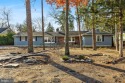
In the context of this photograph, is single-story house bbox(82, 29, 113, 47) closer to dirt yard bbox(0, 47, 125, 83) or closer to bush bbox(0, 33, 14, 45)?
bush bbox(0, 33, 14, 45)

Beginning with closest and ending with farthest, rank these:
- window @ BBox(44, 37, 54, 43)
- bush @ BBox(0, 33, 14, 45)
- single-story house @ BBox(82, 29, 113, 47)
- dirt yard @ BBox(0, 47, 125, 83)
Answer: dirt yard @ BBox(0, 47, 125, 83) < single-story house @ BBox(82, 29, 113, 47) < window @ BBox(44, 37, 54, 43) < bush @ BBox(0, 33, 14, 45)

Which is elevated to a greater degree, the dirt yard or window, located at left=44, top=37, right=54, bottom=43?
window, located at left=44, top=37, right=54, bottom=43

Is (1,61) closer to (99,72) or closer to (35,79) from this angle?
(35,79)

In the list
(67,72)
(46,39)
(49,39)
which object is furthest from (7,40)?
(67,72)

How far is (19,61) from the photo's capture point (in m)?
16.3

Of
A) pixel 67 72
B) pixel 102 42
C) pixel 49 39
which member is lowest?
pixel 67 72

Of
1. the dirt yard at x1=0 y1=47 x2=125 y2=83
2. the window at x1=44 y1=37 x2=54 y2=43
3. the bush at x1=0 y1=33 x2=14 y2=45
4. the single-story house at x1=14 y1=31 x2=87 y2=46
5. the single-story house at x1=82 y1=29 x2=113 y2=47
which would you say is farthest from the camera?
the bush at x1=0 y1=33 x2=14 y2=45

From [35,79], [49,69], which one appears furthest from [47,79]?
[49,69]

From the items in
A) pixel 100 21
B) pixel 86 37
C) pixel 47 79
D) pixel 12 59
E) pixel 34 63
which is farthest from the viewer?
pixel 86 37

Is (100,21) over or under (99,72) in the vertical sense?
over

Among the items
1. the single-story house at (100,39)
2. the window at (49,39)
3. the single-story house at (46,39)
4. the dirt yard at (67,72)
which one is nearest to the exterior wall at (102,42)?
the single-story house at (100,39)

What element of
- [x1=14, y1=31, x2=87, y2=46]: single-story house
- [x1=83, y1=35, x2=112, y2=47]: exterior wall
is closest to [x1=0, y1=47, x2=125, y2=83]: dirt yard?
[x1=83, y1=35, x2=112, y2=47]: exterior wall

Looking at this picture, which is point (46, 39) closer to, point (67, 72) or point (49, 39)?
point (49, 39)

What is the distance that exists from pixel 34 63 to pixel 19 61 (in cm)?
136
